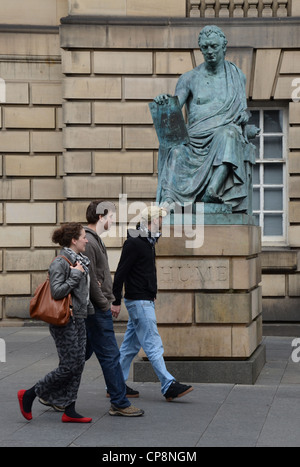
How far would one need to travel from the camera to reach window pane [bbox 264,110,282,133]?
15273 millimetres

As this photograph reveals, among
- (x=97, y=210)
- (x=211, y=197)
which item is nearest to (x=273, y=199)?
(x=211, y=197)

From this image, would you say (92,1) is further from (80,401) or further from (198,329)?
(80,401)

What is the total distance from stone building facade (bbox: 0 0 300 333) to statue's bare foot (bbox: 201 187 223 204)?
4.99 metres

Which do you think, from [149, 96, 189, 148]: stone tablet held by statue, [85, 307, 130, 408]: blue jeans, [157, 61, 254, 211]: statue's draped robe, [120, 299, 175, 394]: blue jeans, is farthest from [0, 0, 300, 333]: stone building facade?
[85, 307, 130, 408]: blue jeans

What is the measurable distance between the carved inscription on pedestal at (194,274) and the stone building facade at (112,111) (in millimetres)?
5197

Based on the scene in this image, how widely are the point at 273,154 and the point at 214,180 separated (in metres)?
5.75

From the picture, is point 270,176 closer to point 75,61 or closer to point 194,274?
point 75,61

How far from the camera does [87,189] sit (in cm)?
1498

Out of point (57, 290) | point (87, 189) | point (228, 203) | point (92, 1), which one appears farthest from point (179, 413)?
point (92, 1)

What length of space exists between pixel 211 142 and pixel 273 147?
18.0 feet

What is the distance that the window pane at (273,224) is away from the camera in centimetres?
1537

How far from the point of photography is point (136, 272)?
846cm
